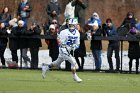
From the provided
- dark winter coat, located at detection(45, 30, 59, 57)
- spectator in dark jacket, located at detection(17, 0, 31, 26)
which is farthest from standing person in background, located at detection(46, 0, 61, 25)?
dark winter coat, located at detection(45, 30, 59, 57)

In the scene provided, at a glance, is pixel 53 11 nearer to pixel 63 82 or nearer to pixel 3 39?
pixel 3 39

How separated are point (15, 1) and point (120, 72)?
1892 centimetres

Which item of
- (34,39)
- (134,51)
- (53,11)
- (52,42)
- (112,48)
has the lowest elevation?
(134,51)

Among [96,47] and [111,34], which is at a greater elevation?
[111,34]

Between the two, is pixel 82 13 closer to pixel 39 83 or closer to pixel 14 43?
pixel 14 43

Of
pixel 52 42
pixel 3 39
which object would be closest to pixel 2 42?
pixel 3 39

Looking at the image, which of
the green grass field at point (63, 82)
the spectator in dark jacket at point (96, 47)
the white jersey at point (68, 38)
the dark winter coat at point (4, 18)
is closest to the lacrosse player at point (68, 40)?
the white jersey at point (68, 38)

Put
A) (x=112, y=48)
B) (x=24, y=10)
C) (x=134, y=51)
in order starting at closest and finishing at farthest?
(x=134, y=51) < (x=112, y=48) < (x=24, y=10)

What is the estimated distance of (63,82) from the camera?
74.3 feet

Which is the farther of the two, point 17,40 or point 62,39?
point 17,40

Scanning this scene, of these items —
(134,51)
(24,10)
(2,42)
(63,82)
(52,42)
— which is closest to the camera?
(63,82)

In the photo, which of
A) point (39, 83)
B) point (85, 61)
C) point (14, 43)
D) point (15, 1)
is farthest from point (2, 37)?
point (15, 1)

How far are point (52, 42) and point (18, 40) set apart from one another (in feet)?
4.91

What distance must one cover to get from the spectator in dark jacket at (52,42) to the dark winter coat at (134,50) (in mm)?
2973
